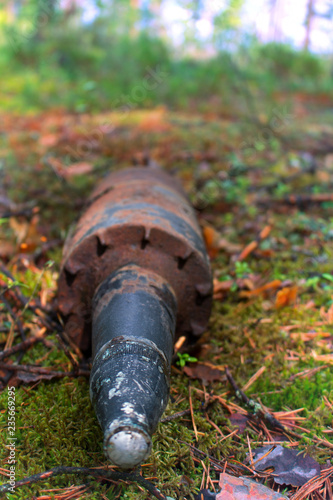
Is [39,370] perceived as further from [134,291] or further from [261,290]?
[261,290]

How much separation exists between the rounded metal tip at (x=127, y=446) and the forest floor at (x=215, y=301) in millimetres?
245

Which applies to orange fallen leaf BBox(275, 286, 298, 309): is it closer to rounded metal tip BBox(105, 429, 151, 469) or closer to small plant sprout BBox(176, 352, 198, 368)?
small plant sprout BBox(176, 352, 198, 368)

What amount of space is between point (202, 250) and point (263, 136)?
3.19 m

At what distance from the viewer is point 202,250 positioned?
6.72 feet

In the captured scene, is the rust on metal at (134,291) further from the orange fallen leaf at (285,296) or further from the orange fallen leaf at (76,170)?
the orange fallen leaf at (76,170)

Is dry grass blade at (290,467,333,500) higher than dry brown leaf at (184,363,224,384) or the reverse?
higher

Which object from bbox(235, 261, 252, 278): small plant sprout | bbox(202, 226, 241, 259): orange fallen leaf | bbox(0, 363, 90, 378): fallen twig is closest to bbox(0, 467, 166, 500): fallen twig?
bbox(0, 363, 90, 378): fallen twig

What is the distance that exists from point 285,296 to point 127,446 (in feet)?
4.79

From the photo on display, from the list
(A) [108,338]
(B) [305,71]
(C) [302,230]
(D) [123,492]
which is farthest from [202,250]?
(B) [305,71]

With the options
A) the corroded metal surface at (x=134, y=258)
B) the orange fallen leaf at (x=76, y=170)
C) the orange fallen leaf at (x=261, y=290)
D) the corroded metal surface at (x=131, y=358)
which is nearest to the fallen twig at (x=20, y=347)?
the corroded metal surface at (x=134, y=258)

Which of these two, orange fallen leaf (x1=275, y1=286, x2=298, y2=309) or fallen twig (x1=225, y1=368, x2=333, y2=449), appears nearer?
fallen twig (x1=225, y1=368, x2=333, y2=449)

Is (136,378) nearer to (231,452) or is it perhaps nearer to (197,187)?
(231,452)

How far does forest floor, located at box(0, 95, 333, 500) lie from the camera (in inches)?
60.0

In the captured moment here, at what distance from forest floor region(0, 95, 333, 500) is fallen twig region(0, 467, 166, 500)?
2 centimetres
